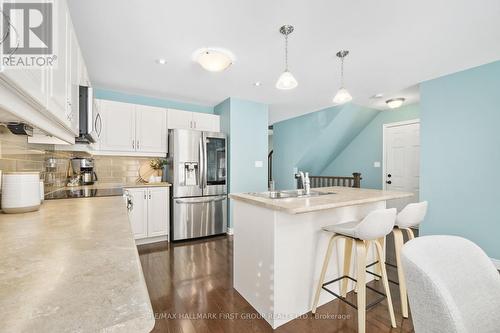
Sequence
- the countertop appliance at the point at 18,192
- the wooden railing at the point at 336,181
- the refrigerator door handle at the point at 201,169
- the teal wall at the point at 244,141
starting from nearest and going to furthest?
1. the countertop appliance at the point at 18,192
2. the refrigerator door handle at the point at 201,169
3. the teal wall at the point at 244,141
4. the wooden railing at the point at 336,181

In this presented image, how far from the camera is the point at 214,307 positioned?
6.22ft

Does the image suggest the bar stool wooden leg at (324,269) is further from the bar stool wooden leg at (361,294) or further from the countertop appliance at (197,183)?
the countertop appliance at (197,183)

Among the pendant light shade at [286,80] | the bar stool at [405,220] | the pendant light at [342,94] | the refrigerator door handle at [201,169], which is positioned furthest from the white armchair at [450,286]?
the refrigerator door handle at [201,169]

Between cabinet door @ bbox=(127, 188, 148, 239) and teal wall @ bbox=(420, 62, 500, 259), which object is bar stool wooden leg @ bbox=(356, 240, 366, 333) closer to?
teal wall @ bbox=(420, 62, 500, 259)

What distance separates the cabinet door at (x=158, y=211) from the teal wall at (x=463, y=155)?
3790 millimetres

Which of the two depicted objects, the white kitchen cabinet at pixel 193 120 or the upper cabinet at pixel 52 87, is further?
the white kitchen cabinet at pixel 193 120

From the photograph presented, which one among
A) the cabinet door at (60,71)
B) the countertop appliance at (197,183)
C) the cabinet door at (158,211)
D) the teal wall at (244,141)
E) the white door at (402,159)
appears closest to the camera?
the cabinet door at (60,71)

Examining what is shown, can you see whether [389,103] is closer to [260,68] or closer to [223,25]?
[260,68]

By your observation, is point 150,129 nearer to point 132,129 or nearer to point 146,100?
point 132,129

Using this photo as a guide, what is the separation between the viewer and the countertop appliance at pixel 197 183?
3.54 m

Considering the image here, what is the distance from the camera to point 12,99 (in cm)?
78

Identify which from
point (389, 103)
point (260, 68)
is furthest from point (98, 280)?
point (389, 103)

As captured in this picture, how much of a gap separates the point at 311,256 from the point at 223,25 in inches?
83.3

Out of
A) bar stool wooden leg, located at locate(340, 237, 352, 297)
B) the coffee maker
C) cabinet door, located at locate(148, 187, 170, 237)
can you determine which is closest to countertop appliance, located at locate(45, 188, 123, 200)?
the coffee maker
